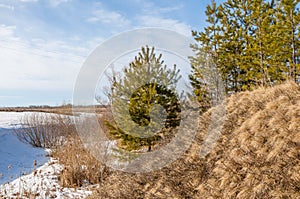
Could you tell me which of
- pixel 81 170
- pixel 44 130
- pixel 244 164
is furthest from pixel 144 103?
pixel 44 130

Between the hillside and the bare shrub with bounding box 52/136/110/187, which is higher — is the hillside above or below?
above

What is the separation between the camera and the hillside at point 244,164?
3.94m

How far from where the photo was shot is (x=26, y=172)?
31.7 ft

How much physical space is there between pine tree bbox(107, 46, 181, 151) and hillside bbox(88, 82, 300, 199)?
1549 millimetres

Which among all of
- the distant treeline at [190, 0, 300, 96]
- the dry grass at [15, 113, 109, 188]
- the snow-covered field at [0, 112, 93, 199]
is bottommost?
the snow-covered field at [0, 112, 93, 199]

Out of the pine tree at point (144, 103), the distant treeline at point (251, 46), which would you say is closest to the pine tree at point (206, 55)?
the distant treeline at point (251, 46)

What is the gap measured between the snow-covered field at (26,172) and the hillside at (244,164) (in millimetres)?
1561

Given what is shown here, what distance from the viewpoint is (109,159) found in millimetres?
8609

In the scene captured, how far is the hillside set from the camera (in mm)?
3940

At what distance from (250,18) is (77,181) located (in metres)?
12.4

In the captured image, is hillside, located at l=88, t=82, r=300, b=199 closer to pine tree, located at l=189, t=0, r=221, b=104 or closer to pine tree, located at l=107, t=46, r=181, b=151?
pine tree, located at l=107, t=46, r=181, b=151

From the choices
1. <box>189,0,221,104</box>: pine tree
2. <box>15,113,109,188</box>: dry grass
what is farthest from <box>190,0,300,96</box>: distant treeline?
<box>15,113,109,188</box>: dry grass

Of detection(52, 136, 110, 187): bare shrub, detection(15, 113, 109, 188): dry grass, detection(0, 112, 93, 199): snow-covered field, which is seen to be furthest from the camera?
detection(15, 113, 109, 188): dry grass

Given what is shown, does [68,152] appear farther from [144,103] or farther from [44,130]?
[44,130]
